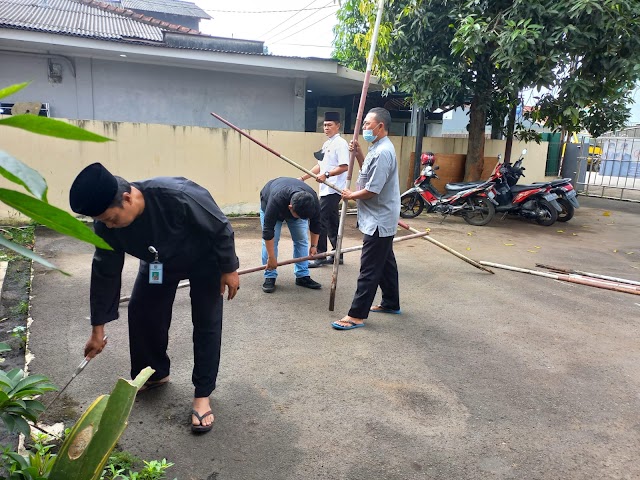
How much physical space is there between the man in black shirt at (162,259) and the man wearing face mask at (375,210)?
1506mm

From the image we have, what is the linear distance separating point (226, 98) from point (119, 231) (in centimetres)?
879

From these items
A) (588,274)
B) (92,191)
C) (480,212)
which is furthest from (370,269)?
(480,212)

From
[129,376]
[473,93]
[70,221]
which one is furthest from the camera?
[473,93]

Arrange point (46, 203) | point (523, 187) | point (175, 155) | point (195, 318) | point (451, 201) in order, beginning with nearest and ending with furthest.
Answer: point (46, 203)
point (195, 318)
point (175, 155)
point (523, 187)
point (451, 201)

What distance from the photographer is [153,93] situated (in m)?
9.91

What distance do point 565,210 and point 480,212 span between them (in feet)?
5.30

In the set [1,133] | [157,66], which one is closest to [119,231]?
[1,133]

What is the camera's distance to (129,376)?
3018mm

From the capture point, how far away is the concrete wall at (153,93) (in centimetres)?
909

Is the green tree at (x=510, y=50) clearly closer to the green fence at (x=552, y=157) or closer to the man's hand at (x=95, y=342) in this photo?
the green fence at (x=552, y=157)

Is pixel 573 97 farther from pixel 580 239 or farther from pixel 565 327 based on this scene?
pixel 565 327

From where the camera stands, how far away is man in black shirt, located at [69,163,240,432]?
7.15 ft

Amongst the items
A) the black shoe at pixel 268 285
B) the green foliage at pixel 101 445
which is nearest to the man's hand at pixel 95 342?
the green foliage at pixel 101 445

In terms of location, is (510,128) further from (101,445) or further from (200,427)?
(101,445)
